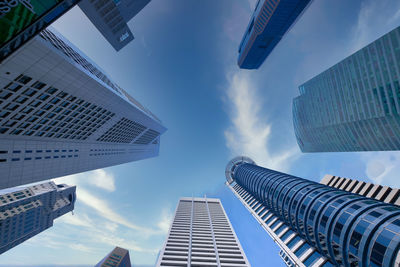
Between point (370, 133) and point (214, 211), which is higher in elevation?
point (370, 133)

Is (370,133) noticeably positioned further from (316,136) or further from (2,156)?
(2,156)

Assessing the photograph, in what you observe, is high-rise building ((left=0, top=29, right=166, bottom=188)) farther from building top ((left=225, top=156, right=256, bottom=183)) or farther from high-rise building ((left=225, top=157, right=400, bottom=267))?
building top ((left=225, top=156, right=256, bottom=183))

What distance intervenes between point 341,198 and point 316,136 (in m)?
73.2

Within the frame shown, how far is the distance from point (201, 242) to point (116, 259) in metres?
75.9

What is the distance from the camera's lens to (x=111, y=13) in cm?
4794

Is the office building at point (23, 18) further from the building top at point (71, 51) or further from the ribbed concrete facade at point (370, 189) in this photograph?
the ribbed concrete facade at point (370, 189)

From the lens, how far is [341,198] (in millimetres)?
35188

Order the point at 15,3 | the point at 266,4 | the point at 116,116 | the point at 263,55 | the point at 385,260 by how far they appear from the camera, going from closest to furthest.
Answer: the point at 15,3 < the point at 385,260 < the point at 116,116 < the point at 266,4 < the point at 263,55

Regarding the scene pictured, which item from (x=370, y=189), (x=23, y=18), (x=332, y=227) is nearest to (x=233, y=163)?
(x=370, y=189)

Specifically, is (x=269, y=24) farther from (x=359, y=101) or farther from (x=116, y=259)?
(x=116, y=259)

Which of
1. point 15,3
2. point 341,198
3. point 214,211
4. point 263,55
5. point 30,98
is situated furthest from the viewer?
point 263,55

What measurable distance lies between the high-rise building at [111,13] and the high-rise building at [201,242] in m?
75.6

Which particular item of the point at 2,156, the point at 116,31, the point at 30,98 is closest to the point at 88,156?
the point at 2,156

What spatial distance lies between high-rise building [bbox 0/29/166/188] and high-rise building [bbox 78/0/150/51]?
11796 millimetres
